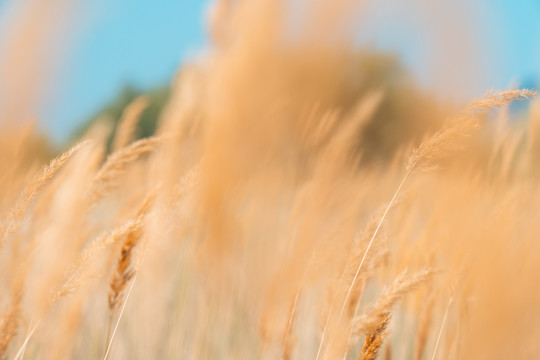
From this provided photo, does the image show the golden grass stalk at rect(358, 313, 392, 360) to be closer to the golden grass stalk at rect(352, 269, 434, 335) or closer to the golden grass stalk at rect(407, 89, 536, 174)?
the golden grass stalk at rect(352, 269, 434, 335)

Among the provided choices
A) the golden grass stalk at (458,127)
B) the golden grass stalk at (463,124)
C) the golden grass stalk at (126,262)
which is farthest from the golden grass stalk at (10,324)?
the golden grass stalk at (463,124)

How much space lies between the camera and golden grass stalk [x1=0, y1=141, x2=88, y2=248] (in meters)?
0.60

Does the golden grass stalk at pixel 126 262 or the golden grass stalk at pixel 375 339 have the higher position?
the golden grass stalk at pixel 126 262

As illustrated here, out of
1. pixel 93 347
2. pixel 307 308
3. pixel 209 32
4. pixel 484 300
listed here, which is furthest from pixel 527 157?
pixel 93 347

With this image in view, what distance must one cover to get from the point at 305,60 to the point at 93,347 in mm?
2254

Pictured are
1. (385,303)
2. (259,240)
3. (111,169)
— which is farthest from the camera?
(259,240)

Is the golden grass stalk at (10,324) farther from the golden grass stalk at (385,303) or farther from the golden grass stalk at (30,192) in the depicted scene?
the golden grass stalk at (385,303)

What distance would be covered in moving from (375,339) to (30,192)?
42cm

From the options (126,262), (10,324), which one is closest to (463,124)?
(126,262)

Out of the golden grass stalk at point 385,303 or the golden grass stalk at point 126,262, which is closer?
the golden grass stalk at point 385,303

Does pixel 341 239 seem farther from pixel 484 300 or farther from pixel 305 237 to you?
pixel 484 300

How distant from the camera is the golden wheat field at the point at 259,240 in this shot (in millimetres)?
673

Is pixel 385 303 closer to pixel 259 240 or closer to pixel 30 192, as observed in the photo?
pixel 30 192

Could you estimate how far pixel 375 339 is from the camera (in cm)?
59
